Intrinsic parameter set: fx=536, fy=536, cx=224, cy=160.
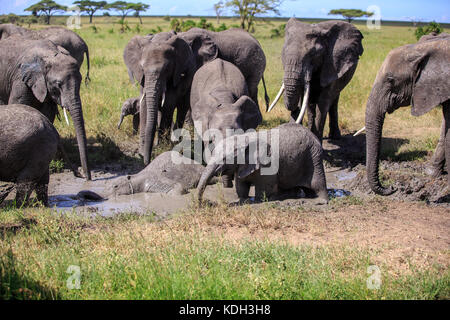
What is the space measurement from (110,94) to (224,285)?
9.34 meters

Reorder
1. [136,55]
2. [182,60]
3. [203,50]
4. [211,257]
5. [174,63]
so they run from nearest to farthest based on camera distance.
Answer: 1. [211,257]
2. [174,63]
3. [182,60]
4. [136,55]
5. [203,50]

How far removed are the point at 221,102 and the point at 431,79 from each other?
113 inches

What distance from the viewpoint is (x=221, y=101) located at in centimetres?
771

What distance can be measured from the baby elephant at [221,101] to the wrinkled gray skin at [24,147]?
2145 millimetres

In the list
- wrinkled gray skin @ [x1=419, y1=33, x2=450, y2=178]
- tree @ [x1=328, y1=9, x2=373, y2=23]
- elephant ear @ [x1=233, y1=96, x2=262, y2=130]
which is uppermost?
tree @ [x1=328, y1=9, x2=373, y2=23]

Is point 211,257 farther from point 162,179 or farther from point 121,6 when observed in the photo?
point 121,6

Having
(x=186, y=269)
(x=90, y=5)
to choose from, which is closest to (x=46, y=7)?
(x=90, y=5)

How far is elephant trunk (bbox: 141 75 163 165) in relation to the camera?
27.6ft

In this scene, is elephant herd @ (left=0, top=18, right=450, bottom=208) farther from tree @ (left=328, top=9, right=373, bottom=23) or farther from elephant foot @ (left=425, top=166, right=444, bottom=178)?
tree @ (left=328, top=9, right=373, bottom=23)

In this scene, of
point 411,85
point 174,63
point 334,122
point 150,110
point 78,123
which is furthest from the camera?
point 334,122

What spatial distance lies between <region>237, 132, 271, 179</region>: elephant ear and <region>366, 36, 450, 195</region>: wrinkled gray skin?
133cm
